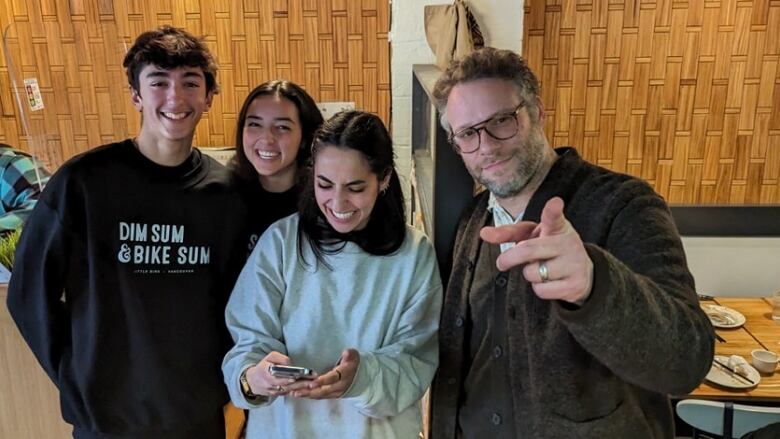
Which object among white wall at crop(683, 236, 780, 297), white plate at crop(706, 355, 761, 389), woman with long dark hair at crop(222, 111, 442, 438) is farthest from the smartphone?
white wall at crop(683, 236, 780, 297)

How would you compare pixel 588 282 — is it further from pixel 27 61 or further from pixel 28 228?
pixel 27 61

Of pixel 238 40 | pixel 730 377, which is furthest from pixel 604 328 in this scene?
pixel 238 40

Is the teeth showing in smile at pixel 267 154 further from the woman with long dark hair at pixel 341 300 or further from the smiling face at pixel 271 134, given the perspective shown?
the woman with long dark hair at pixel 341 300

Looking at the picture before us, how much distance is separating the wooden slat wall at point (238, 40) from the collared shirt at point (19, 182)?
3.48ft

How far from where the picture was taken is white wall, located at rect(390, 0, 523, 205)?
2.62 meters

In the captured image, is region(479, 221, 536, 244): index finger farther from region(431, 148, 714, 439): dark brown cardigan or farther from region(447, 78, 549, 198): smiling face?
region(447, 78, 549, 198): smiling face

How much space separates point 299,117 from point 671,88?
2.71 metres

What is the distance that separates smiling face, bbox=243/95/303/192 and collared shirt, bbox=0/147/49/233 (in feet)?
3.72

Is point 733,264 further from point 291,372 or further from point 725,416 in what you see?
point 291,372

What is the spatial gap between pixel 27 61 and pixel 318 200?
2.83 meters

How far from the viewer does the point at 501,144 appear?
1134 mm

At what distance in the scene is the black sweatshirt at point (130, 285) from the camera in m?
1.37

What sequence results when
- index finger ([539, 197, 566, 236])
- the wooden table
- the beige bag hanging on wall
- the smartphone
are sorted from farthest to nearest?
1. the beige bag hanging on wall
2. the wooden table
3. the smartphone
4. index finger ([539, 197, 566, 236])

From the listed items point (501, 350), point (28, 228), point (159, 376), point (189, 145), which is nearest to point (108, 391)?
point (159, 376)
